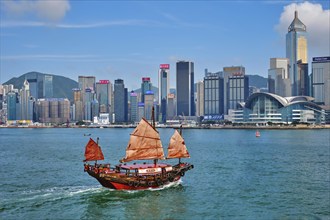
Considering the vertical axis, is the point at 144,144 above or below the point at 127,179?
above

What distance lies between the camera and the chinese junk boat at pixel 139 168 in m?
51.4

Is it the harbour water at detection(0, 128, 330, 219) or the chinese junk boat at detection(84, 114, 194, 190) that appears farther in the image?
the chinese junk boat at detection(84, 114, 194, 190)

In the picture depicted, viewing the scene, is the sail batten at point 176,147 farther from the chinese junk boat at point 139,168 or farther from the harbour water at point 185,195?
the harbour water at point 185,195

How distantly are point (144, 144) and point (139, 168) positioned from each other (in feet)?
16.4

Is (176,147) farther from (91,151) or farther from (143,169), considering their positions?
(91,151)

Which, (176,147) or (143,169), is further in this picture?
(176,147)

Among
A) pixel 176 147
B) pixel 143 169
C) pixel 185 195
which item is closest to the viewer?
pixel 185 195

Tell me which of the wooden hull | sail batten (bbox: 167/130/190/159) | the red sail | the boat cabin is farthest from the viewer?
sail batten (bbox: 167/130/190/159)

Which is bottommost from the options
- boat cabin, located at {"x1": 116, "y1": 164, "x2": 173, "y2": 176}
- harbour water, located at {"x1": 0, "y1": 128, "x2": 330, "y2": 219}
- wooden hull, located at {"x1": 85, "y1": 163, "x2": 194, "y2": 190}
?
harbour water, located at {"x1": 0, "y1": 128, "x2": 330, "y2": 219}

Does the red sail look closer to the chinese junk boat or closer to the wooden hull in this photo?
the chinese junk boat

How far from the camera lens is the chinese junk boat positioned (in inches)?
2025

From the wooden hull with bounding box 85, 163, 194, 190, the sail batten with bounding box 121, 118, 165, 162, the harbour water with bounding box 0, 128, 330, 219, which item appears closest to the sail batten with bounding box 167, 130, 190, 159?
the harbour water with bounding box 0, 128, 330, 219

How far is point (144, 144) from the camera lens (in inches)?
2245

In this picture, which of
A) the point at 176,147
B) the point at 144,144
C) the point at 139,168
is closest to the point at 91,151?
the point at 144,144
